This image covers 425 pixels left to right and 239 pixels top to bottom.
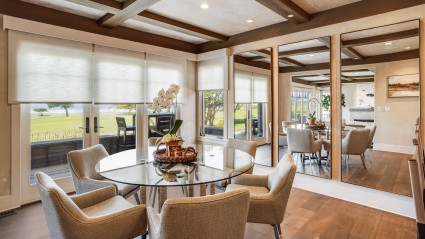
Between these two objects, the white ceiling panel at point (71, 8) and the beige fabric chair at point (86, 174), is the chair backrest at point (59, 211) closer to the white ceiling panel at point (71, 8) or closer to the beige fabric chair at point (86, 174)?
the beige fabric chair at point (86, 174)

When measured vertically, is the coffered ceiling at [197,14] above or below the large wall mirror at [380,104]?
above

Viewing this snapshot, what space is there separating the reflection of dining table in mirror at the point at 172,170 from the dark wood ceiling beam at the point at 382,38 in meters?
2.09

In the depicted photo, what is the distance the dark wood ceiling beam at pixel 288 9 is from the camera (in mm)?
2789

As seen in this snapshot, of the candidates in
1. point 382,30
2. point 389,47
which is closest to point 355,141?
point 389,47

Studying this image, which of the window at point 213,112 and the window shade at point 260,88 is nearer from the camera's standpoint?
the window shade at point 260,88

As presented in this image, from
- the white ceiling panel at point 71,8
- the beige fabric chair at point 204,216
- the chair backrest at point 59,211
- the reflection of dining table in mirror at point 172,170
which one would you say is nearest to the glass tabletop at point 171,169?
the reflection of dining table in mirror at point 172,170

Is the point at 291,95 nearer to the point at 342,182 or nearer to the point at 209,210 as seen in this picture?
the point at 342,182

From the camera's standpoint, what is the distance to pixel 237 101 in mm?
4523

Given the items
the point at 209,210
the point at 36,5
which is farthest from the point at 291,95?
the point at 36,5

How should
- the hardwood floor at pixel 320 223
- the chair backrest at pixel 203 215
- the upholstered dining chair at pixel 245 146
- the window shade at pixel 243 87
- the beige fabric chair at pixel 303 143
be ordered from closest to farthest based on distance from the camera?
the chair backrest at pixel 203 215, the hardwood floor at pixel 320 223, the upholstered dining chair at pixel 245 146, the beige fabric chair at pixel 303 143, the window shade at pixel 243 87

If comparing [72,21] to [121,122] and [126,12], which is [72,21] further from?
[121,122]

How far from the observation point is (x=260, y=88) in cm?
421

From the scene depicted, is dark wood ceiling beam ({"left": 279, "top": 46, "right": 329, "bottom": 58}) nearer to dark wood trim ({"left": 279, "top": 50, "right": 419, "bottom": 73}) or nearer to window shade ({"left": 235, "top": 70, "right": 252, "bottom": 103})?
dark wood trim ({"left": 279, "top": 50, "right": 419, "bottom": 73})

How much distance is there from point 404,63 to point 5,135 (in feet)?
16.1
